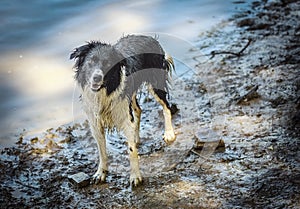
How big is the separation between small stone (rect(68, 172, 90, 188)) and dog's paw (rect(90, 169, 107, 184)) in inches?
2.0

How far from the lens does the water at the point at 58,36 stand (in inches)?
220

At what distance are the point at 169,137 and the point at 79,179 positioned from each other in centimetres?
109

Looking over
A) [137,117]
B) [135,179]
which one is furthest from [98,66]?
[137,117]

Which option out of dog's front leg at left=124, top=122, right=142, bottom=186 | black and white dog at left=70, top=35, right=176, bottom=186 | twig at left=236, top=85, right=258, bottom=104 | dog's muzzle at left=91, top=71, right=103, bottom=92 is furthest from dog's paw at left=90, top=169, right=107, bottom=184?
twig at left=236, top=85, right=258, bottom=104

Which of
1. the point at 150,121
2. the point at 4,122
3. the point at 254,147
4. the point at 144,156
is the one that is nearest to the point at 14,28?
the point at 4,122

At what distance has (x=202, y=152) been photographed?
15.1 ft

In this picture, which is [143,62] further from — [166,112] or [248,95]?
[248,95]

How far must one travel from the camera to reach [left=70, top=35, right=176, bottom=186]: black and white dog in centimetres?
377

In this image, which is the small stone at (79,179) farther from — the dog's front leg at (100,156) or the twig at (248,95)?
the twig at (248,95)

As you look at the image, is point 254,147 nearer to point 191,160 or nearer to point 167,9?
point 191,160

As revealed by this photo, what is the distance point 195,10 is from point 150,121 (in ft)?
12.1

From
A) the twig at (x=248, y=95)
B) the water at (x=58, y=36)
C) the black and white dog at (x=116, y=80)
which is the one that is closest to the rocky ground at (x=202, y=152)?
the twig at (x=248, y=95)

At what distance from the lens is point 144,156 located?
4.67m

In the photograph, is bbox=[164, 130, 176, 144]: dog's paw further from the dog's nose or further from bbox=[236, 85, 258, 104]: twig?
the dog's nose
